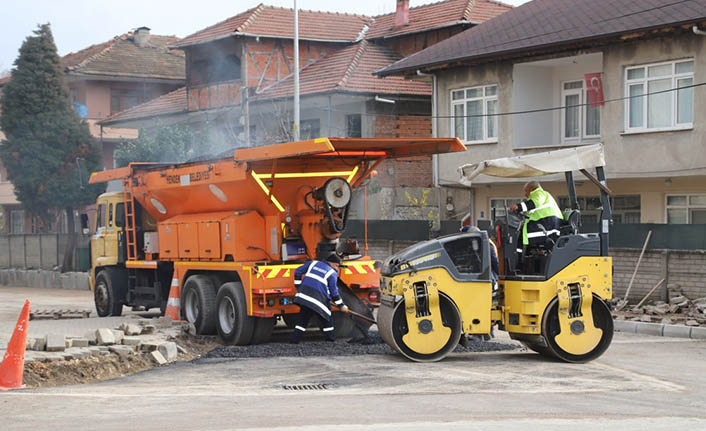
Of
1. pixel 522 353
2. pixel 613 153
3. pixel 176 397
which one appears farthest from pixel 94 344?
pixel 613 153

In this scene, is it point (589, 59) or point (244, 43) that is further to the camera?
point (244, 43)

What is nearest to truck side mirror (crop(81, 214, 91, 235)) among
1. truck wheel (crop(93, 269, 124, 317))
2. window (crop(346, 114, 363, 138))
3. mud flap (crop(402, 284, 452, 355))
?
truck wheel (crop(93, 269, 124, 317))

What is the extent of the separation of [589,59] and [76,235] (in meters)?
19.6

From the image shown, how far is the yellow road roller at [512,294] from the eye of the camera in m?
12.2

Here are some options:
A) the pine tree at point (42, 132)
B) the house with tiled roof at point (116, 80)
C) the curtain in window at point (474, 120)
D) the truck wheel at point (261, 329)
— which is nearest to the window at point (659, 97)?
the curtain in window at point (474, 120)

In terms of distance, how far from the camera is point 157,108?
1668 inches

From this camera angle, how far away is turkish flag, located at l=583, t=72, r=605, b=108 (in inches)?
949

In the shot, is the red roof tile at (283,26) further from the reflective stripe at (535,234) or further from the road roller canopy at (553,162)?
the reflective stripe at (535,234)

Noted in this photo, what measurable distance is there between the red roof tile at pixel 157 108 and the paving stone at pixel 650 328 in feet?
86.6

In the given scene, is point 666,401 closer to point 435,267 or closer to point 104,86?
point 435,267

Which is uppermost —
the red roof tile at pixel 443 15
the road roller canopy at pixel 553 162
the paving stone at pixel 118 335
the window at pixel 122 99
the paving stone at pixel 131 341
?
the red roof tile at pixel 443 15

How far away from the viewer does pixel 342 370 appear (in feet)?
38.3

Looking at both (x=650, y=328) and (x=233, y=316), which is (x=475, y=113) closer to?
(x=650, y=328)

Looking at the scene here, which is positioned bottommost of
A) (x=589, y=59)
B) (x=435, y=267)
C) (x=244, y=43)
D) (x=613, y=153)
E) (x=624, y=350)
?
(x=624, y=350)
